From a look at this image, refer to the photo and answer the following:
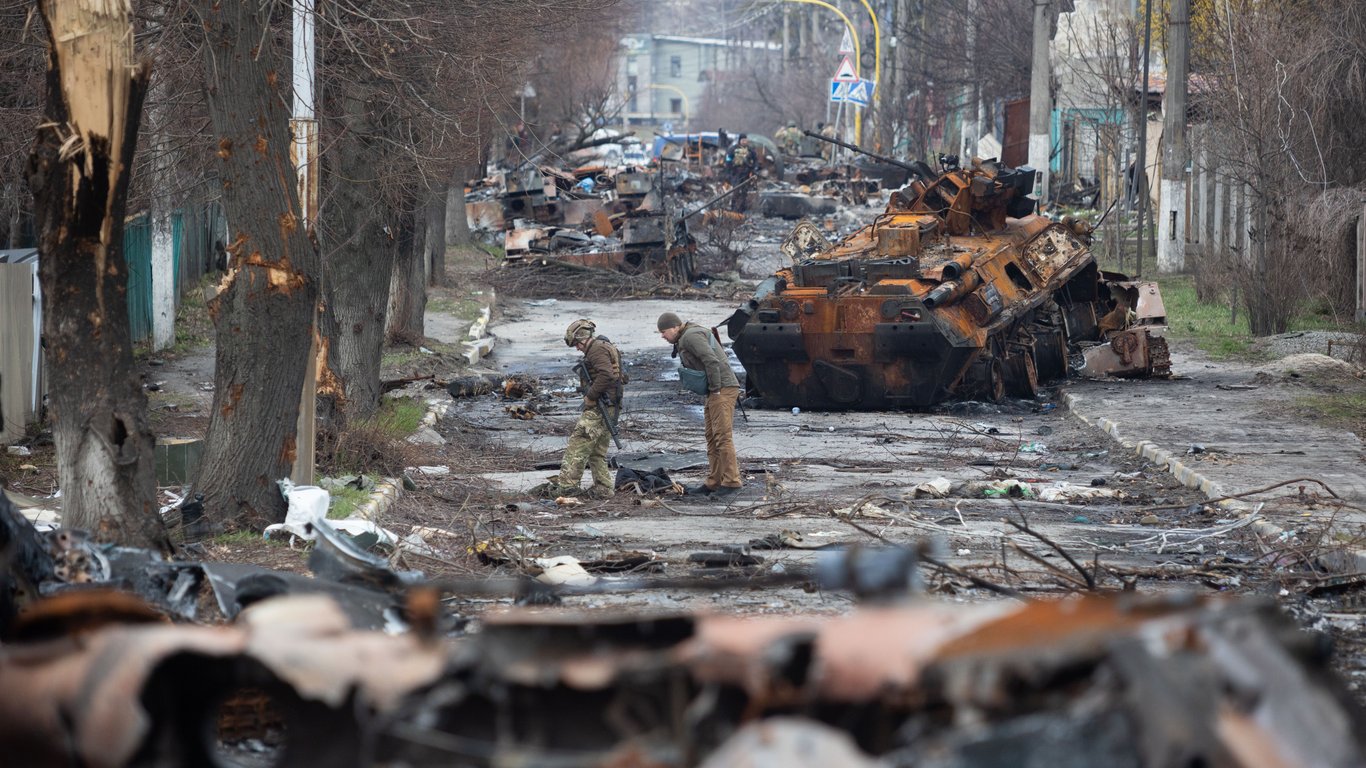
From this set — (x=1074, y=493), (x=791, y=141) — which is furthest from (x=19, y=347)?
(x=791, y=141)

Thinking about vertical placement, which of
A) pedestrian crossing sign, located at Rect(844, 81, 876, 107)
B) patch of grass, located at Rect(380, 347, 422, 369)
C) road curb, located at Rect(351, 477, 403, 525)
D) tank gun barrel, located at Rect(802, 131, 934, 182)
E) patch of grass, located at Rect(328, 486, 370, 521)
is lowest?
road curb, located at Rect(351, 477, 403, 525)

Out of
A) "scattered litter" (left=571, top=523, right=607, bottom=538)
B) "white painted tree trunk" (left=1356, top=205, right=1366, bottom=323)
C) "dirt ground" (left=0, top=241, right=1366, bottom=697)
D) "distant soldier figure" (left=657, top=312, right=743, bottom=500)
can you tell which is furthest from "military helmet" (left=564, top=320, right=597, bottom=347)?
"white painted tree trunk" (left=1356, top=205, right=1366, bottom=323)

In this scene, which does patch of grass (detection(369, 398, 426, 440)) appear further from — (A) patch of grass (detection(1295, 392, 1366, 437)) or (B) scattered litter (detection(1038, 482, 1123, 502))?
(A) patch of grass (detection(1295, 392, 1366, 437))

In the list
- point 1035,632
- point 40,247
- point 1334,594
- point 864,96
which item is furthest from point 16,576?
point 864,96

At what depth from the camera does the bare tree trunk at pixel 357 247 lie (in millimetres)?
13523

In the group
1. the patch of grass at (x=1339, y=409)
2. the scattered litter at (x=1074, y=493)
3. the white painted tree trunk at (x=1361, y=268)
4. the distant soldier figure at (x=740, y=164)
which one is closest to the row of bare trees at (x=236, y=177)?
the scattered litter at (x=1074, y=493)

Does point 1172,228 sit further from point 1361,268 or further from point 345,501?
point 345,501

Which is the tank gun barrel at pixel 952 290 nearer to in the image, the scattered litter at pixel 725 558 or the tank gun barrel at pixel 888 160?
the tank gun barrel at pixel 888 160

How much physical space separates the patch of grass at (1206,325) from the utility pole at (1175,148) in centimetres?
158

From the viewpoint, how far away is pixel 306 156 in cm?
1069

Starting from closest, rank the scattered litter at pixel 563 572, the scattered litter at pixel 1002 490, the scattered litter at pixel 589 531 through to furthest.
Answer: the scattered litter at pixel 563 572
the scattered litter at pixel 589 531
the scattered litter at pixel 1002 490

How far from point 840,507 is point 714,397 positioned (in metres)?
2.07

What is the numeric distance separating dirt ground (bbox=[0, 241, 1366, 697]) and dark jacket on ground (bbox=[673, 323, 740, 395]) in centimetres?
91

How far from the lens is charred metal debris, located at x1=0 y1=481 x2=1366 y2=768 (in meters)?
2.69
